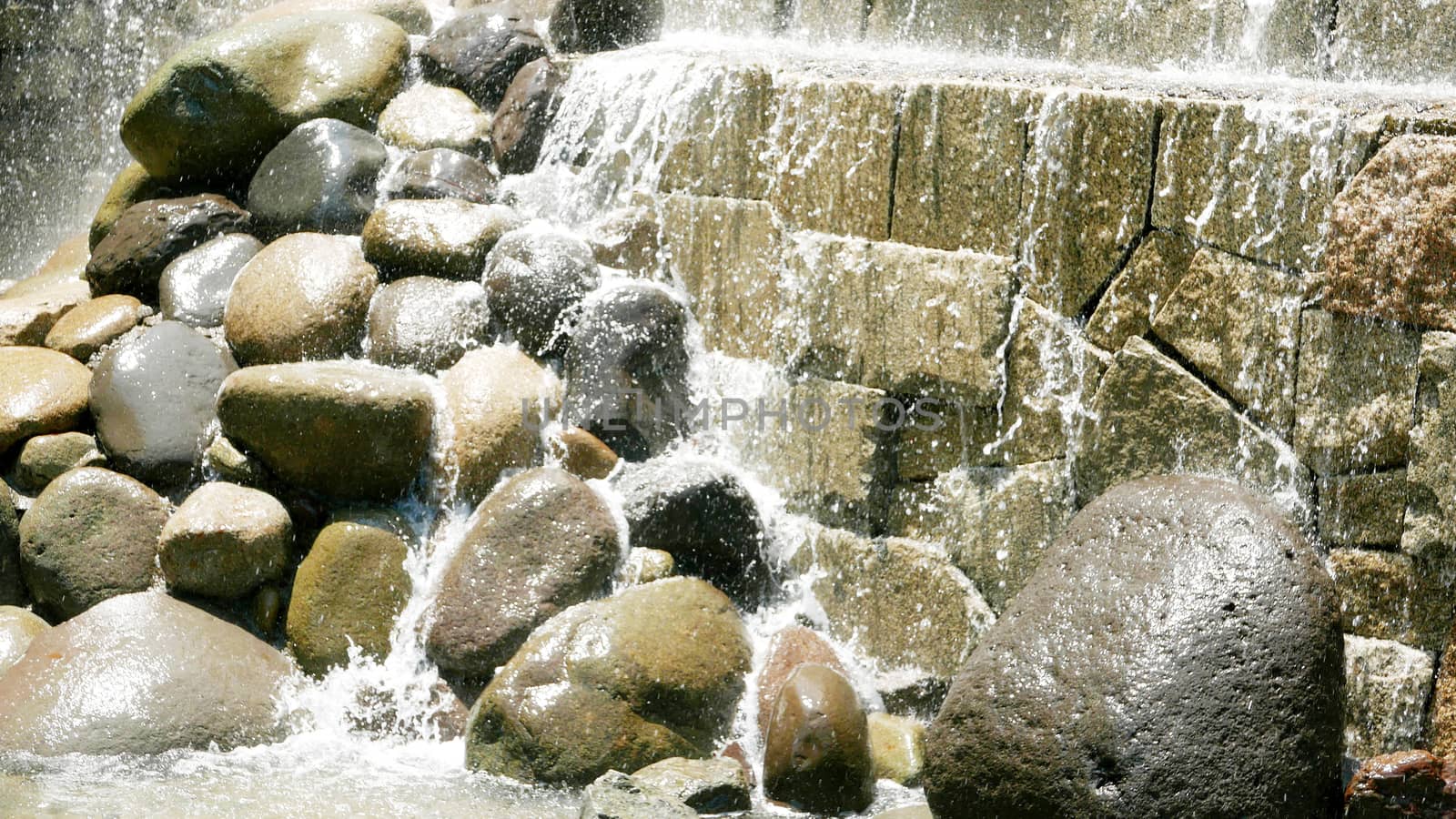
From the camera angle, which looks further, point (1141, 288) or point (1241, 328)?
point (1141, 288)

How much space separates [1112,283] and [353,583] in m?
2.79

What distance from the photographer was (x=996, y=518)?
462 cm

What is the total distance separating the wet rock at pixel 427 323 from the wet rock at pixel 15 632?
61.9 inches

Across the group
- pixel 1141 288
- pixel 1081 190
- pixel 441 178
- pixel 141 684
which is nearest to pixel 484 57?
pixel 441 178

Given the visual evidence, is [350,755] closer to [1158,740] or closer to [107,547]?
[107,547]

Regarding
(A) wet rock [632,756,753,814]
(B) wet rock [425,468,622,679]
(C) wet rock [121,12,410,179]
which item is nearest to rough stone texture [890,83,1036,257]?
(B) wet rock [425,468,622,679]

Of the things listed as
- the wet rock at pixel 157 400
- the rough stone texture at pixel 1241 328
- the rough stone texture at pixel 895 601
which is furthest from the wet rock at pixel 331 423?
the rough stone texture at pixel 1241 328

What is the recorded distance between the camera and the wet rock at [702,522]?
5074 millimetres

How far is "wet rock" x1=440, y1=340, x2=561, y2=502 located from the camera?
5.45m

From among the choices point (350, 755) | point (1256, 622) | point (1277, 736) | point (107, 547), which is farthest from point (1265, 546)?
point (107, 547)

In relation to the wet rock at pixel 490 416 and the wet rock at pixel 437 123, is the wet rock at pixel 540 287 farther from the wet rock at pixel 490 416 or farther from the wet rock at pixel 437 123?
the wet rock at pixel 437 123

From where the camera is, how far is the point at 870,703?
475 centimetres

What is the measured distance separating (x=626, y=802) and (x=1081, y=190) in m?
2.19

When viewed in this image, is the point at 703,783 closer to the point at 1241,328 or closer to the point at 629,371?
the point at 629,371
